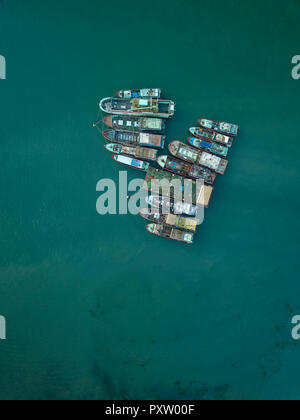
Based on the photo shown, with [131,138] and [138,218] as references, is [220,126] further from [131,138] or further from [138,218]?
[138,218]

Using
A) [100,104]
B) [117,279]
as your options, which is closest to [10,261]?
[117,279]

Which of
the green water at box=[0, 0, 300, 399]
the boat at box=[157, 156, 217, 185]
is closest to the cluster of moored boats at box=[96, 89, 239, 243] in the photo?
the boat at box=[157, 156, 217, 185]

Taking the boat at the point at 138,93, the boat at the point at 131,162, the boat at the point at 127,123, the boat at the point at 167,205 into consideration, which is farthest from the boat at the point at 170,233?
the boat at the point at 138,93

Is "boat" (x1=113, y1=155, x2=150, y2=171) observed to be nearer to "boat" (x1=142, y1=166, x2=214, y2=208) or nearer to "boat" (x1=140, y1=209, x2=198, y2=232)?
"boat" (x1=142, y1=166, x2=214, y2=208)

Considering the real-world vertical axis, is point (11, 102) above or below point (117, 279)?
above

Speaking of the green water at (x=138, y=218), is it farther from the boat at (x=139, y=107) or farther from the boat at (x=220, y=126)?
the boat at (x=139, y=107)

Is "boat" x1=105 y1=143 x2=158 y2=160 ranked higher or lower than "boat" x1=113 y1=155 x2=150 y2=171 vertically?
higher

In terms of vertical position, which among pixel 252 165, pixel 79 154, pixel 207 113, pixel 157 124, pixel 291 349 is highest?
pixel 207 113

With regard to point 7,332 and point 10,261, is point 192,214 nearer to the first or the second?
point 10,261
